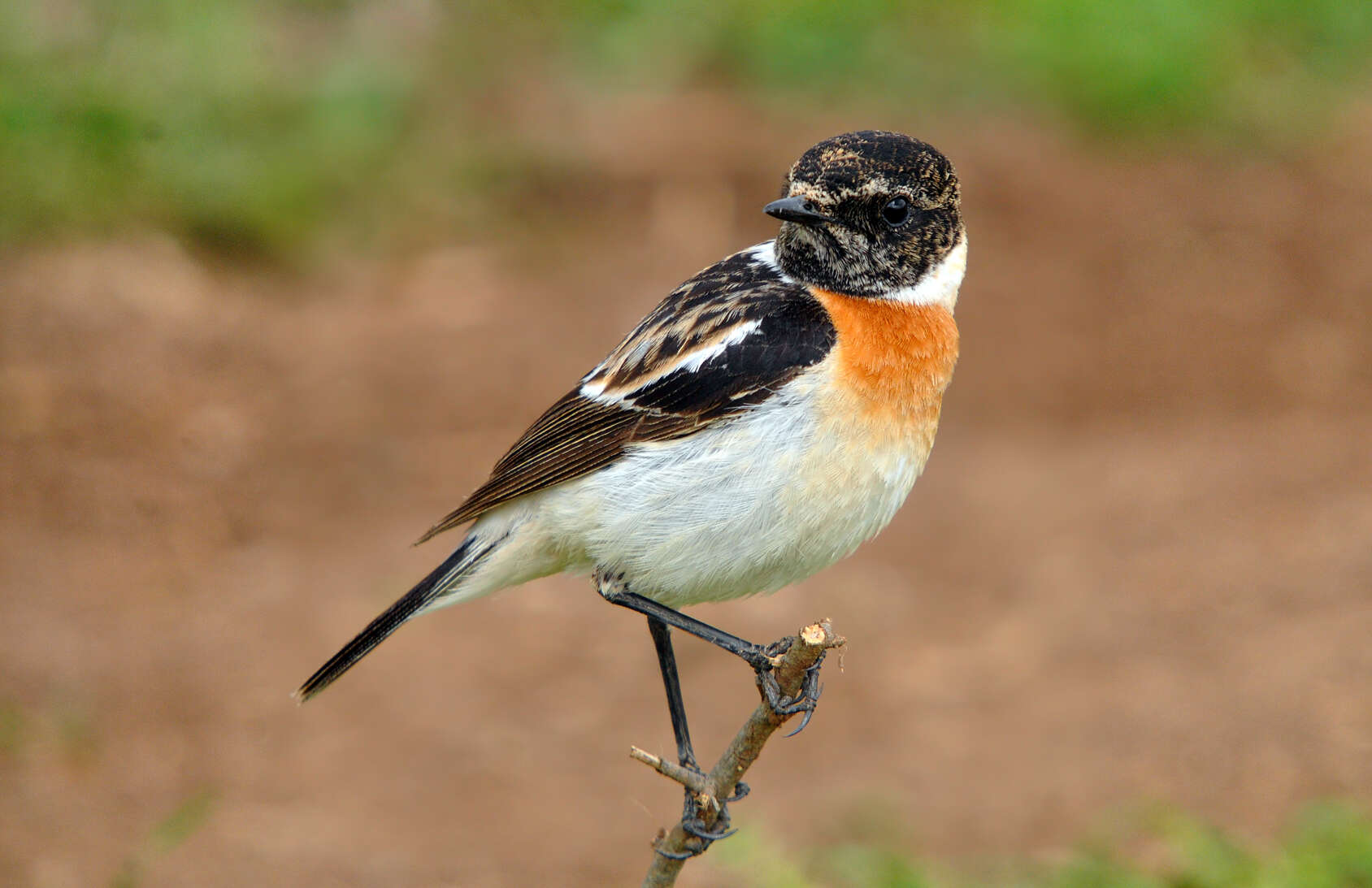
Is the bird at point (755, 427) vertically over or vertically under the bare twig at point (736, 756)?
over

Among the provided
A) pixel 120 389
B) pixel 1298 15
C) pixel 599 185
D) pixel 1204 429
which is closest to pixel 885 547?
pixel 1204 429

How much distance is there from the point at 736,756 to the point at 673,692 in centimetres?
66

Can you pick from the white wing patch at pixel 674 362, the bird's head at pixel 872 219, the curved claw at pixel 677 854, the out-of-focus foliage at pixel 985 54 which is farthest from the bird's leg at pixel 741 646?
the out-of-focus foliage at pixel 985 54

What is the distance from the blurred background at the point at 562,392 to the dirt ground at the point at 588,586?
0.03 metres

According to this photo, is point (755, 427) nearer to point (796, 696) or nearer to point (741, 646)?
point (741, 646)

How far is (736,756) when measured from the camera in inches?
156

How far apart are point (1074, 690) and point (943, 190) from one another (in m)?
4.44

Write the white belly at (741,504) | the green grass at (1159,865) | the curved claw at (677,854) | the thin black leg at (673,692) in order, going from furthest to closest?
the green grass at (1159,865)
the thin black leg at (673,692)
the white belly at (741,504)
the curved claw at (677,854)

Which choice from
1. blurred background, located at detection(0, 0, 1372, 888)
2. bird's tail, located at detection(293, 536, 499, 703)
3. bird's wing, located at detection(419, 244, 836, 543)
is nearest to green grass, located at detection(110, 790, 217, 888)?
blurred background, located at detection(0, 0, 1372, 888)

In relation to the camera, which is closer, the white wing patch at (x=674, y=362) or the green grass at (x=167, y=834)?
the white wing patch at (x=674, y=362)

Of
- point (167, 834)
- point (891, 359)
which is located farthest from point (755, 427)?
point (167, 834)

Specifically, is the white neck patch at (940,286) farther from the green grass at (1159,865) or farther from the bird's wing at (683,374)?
the green grass at (1159,865)

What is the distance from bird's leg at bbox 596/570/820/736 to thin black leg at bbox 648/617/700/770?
0.08m

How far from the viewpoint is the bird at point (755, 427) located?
4.37 meters
